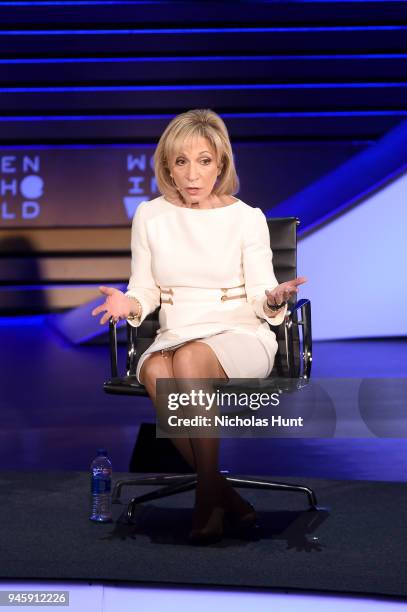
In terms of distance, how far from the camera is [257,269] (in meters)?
2.80

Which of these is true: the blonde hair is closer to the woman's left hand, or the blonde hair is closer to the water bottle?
the woman's left hand

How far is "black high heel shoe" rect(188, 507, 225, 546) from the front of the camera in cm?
252

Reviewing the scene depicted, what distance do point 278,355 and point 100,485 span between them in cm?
65

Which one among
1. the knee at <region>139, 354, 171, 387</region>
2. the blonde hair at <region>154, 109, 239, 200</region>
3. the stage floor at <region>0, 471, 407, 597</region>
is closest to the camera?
the stage floor at <region>0, 471, 407, 597</region>

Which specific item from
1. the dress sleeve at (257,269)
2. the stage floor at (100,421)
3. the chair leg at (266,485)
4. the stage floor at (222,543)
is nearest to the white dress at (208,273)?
the dress sleeve at (257,269)

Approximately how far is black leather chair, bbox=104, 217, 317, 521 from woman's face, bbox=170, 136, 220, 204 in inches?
17.1

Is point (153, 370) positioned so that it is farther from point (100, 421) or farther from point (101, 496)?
point (100, 421)

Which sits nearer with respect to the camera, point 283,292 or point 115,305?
point 283,292

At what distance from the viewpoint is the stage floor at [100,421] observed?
396 cm

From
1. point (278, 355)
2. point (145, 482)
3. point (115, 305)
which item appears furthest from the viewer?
point (145, 482)

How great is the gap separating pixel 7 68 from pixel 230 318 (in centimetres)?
522

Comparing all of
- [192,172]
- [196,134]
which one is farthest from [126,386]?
[196,134]

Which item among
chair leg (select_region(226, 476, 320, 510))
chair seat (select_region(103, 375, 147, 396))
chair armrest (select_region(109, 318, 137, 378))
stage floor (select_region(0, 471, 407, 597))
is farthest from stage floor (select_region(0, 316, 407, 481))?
chair seat (select_region(103, 375, 147, 396))

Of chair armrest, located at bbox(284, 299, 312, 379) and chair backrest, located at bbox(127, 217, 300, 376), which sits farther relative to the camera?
chair backrest, located at bbox(127, 217, 300, 376)
